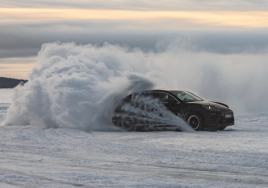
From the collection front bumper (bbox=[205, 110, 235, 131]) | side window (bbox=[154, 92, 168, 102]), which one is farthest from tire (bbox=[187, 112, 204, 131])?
side window (bbox=[154, 92, 168, 102])

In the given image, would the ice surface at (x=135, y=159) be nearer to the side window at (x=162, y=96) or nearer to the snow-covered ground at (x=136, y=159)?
the snow-covered ground at (x=136, y=159)

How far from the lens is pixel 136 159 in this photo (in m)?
8.59

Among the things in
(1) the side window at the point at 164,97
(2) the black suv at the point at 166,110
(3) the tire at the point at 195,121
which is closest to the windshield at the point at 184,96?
(2) the black suv at the point at 166,110

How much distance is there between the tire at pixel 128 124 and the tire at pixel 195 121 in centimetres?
194

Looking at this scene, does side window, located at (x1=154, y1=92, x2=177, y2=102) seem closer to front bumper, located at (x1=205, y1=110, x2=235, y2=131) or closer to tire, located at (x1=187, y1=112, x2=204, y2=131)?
tire, located at (x1=187, y1=112, x2=204, y2=131)

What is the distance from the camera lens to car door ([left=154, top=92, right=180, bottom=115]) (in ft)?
46.7

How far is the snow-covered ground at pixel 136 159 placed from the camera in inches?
262

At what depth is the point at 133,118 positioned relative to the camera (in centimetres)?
1456

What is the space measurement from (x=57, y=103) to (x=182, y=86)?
14.9m

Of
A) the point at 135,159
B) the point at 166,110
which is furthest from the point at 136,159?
the point at 166,110

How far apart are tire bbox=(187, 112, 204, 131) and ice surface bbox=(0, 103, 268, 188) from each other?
2.22ft

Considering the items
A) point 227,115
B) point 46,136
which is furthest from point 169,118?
point 46,136

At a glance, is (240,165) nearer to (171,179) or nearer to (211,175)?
(211,175)

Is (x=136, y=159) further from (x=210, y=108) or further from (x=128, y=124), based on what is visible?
(x=128, y=124)
